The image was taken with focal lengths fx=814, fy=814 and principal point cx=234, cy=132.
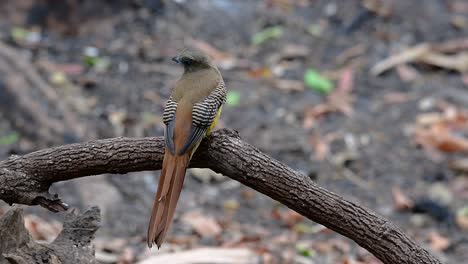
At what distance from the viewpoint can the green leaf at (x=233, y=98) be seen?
799 centimetres

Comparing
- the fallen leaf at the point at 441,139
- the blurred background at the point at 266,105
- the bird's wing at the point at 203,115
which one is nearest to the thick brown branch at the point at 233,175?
the bird's wing at the point at 203,115

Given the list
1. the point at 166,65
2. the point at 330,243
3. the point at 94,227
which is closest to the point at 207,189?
the point at 330,243

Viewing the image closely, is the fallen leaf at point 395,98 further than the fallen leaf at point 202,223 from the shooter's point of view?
Yes

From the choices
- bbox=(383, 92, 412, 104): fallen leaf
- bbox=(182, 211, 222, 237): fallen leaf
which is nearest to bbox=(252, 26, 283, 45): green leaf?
bbox=(383, 92, 412, 104): fallen leaf

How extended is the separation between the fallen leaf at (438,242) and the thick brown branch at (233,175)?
8.48 feet

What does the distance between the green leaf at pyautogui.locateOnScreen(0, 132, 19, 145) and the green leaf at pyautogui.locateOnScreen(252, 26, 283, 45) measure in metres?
3.37

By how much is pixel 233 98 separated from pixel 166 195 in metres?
4.60

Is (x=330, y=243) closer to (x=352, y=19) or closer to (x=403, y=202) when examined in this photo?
(x=403, y=202)

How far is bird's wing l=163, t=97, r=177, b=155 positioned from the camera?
352cm

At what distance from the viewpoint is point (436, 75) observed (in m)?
8.68

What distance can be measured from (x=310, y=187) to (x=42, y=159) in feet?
4.01

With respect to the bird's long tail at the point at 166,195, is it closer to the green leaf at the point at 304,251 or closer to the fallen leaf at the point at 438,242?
the green leaf at the point at 304,251

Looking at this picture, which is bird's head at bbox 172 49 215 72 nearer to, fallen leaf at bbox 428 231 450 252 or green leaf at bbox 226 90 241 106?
fallen leaf at bbox 428 231 450 252

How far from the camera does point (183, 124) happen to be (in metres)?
3.65
